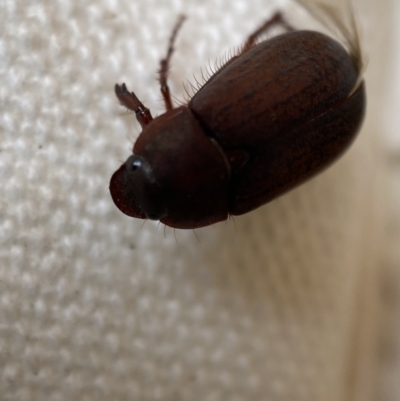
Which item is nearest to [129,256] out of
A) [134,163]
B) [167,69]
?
[134,163]

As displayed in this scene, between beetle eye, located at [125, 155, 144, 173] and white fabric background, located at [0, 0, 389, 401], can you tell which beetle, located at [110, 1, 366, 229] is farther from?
white fabric background, located at [0, 0, 389, 401]

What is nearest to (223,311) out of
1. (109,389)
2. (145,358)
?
(145,358)

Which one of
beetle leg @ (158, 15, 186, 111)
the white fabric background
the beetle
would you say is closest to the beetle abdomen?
the beetle

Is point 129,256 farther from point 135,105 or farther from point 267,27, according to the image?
point 267,27

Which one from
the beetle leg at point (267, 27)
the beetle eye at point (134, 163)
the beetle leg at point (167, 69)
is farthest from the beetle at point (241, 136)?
the beetle leg at point (267, 27)

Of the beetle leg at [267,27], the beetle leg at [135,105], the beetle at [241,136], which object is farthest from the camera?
the beetle leg at [267,27]

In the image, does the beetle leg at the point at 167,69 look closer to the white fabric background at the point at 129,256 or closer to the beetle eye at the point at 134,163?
the white fabric background at the point at 129,256
